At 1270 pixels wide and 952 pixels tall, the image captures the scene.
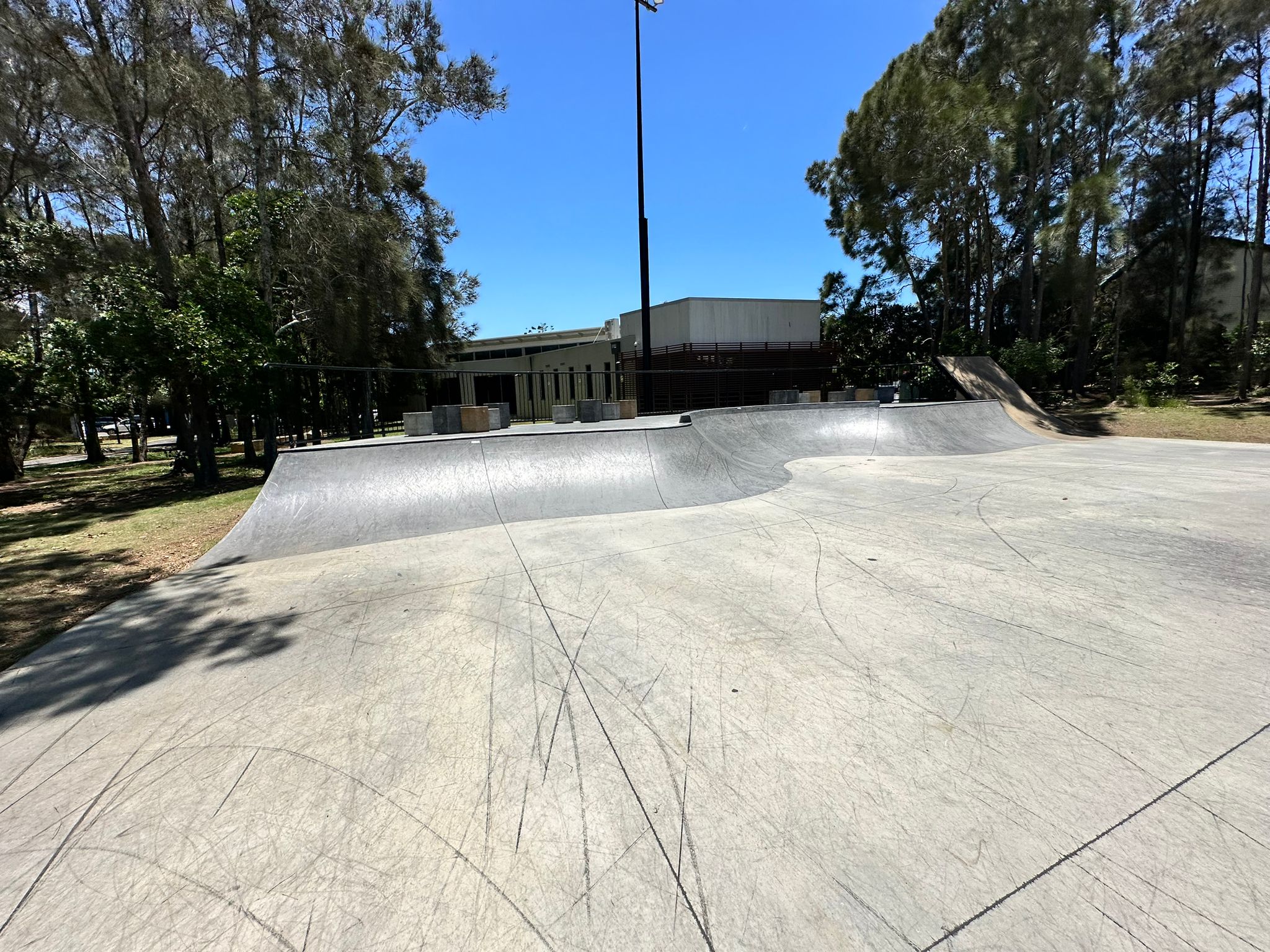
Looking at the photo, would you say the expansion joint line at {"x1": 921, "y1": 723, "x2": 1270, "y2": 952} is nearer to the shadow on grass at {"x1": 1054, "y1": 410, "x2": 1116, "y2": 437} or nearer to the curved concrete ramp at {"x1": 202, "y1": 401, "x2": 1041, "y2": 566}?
the curved concrete ramp at {"x1": 202, "y1": 401, "x2": 1041, "y2": 566}

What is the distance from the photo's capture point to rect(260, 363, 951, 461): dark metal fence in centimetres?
1088

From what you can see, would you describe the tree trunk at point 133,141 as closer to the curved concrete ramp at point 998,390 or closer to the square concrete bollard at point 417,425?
the square concrete bollard at point 417,425

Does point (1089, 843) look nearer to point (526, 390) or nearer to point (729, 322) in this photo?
point (729, 322)

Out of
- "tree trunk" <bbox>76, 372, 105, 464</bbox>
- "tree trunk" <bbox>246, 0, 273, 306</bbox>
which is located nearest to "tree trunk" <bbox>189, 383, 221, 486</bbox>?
"tree trunk" <bbox>246, 0, 273, 306</bbox>

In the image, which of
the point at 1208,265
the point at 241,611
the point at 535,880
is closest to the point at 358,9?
the point at 241,611

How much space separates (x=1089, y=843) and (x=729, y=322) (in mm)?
23562

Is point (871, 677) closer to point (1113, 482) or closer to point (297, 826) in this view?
point (297, 826)

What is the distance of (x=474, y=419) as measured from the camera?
33.1 feet

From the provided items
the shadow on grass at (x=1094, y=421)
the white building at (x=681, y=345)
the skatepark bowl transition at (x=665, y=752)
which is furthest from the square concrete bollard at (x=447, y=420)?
the shadow on grass at (x=1094, y=421)

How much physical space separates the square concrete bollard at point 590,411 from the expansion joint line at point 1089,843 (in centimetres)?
1086

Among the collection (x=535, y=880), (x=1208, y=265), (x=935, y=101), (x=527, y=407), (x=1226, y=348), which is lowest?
(x=535, y=880)

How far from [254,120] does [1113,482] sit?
18.9m

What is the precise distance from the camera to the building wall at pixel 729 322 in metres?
23.2

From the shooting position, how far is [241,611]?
4.10 m
